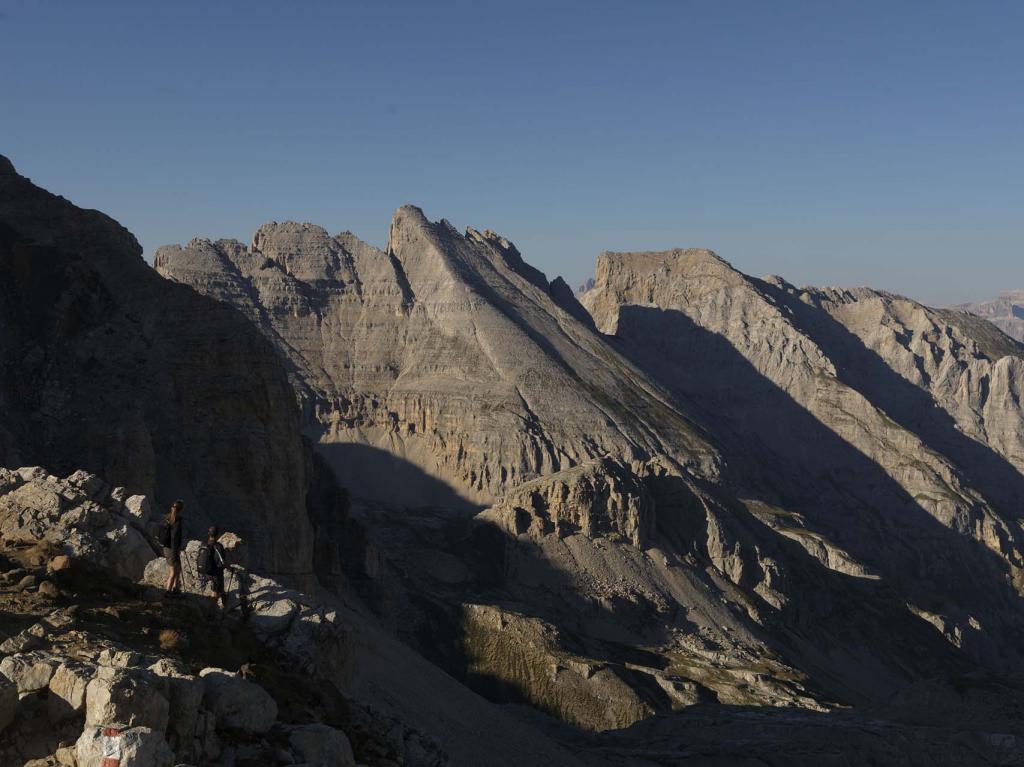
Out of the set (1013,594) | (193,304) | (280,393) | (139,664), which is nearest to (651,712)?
(280,393)

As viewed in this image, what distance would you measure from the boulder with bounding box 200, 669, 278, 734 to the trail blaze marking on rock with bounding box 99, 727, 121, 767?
3.74 m

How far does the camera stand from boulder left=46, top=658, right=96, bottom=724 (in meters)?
21.6

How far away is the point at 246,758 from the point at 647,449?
163 metres

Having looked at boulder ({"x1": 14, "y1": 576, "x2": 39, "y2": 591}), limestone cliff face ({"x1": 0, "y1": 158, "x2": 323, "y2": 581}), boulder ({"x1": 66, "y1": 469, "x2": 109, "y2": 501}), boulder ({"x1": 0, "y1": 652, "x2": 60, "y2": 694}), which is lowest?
boulder ({"x1": 0, "y1": 652, "x2": 60, "y2": 694})

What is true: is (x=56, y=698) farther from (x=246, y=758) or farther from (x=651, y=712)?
(x=651, y=712)

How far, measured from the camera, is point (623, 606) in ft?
417

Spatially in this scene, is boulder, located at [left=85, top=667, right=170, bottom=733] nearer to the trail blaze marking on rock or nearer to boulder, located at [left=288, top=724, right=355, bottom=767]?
the trail blaze marking on rock

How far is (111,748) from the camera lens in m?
19.5

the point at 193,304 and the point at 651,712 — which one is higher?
the point at 193,304

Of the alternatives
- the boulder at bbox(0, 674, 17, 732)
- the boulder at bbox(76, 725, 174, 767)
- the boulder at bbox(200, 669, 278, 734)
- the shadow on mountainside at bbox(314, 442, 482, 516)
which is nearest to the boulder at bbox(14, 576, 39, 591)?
the boulder at bbox(200, 669, 278, 734)

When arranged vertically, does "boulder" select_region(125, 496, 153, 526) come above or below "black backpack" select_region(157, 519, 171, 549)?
above

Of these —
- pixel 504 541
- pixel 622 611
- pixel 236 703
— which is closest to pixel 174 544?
pixel 236 703

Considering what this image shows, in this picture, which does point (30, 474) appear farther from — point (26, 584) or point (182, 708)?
point (182, 708)

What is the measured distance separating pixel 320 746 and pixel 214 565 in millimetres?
9460
